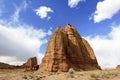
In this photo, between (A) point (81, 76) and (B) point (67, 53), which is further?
(B) point (67, 53)

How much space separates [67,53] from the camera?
354 ft

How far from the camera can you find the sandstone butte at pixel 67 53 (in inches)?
3824

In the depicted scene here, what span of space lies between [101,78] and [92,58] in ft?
239

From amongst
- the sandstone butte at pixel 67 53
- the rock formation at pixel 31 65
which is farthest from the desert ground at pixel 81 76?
the rock formation at pixel 31 65

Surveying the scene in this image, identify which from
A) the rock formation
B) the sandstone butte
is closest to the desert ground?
the sandstone butte

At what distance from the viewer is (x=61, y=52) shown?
9956 cm

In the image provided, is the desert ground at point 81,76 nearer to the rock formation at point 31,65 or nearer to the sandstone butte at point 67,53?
the sandstone butte at point 67,53

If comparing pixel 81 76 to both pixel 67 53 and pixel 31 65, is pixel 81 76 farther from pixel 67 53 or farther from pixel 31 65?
pixel 31 65

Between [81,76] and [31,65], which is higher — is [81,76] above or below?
below

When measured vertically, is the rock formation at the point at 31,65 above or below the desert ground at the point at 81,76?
above

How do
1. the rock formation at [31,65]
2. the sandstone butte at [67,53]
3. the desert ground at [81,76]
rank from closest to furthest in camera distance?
1. the desert ground at [81,76]
2. the sandstone butte at [67,53]
3. the rock formation at [31,65]

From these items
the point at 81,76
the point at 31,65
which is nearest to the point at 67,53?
the point at 31,65

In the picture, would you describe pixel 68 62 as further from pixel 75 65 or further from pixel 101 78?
pixel 101 78

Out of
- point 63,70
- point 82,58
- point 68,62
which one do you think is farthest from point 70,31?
point 63,70
